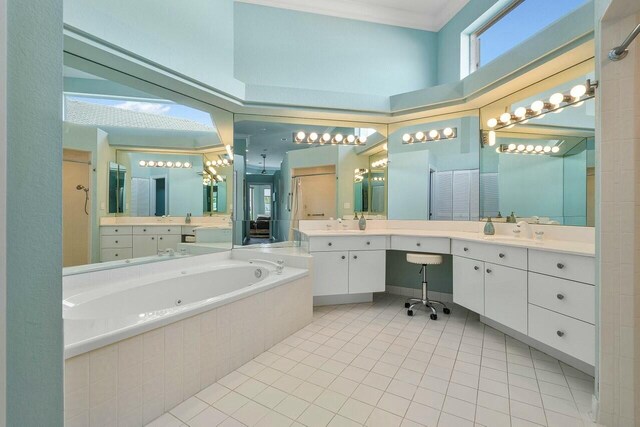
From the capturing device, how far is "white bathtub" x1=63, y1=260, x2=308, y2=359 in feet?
4.30

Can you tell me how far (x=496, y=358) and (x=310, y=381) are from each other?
1.41 m

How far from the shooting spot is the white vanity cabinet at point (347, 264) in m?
2.98

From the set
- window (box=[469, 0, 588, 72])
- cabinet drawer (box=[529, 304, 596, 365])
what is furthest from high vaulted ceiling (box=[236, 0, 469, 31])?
cabinet drawer (box=[529, 304, 596, 365])

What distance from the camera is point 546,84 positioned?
7.99 feet

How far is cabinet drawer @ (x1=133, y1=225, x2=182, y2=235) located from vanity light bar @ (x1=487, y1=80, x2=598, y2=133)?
3.41 m

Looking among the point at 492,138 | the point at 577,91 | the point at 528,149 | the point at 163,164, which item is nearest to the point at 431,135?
the point at 492,138

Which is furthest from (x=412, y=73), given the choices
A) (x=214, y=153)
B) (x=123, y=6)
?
(x=123, y=6)

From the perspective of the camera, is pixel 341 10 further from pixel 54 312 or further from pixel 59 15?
pixel 54 312

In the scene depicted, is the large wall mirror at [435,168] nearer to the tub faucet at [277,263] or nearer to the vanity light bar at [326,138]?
the vanity light bar at [326,138]

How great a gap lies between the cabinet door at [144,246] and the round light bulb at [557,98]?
3690 millimetres

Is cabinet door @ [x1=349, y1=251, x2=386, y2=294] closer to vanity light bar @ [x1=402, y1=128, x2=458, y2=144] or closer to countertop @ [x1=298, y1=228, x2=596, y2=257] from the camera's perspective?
countertop @ [x1=298, y1=228, x2=596, y2=257]

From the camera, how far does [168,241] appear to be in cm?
272

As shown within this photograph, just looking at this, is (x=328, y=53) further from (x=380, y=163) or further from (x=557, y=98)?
(x=557, y=98)

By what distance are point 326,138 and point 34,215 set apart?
318cm
